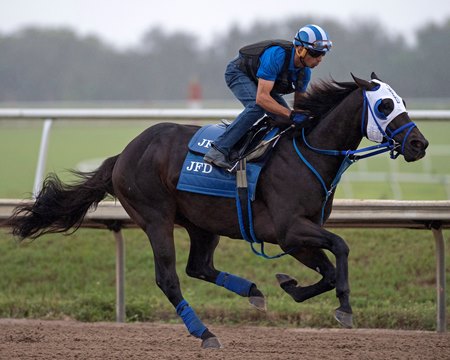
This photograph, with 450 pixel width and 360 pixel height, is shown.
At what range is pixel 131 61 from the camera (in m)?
41.8

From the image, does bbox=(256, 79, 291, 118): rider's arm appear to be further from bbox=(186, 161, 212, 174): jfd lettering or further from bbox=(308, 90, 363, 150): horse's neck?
bbox=(186, 161, 212, 174): jfd lettering

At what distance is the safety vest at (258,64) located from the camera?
587cm

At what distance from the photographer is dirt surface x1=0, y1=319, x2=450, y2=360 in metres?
5.74

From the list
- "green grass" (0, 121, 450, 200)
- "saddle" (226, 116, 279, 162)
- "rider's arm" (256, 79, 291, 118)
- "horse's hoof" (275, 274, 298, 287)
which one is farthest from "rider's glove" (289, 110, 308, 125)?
"green grass" (0, 121, 450, 200)

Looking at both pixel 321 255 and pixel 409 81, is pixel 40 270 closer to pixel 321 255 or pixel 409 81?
pixel 321 255

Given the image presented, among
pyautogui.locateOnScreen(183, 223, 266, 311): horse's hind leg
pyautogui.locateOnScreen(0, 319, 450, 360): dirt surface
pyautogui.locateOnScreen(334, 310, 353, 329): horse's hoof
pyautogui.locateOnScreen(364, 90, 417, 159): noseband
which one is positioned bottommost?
pyautogui.locateOnScreen(0, 319, 450, 360): dirt surface

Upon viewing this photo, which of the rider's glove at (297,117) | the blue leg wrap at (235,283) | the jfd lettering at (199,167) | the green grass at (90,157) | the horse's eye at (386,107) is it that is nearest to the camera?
the horse's eye at (386,107)

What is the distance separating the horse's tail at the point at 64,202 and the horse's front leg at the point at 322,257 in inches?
64.8

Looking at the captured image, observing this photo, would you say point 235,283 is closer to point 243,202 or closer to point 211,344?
point 211,344

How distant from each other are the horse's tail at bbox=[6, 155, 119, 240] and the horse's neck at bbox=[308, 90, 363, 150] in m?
1.67

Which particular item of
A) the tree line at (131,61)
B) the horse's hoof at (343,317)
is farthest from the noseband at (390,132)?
the tree line at (131,61)

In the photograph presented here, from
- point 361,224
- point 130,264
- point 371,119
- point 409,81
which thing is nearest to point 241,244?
point 130,264

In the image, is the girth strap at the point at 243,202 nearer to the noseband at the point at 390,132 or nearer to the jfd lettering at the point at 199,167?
the jfd lettering at the point at 199,167

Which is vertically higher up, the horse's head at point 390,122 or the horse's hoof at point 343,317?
the horse's head at point 390,122
